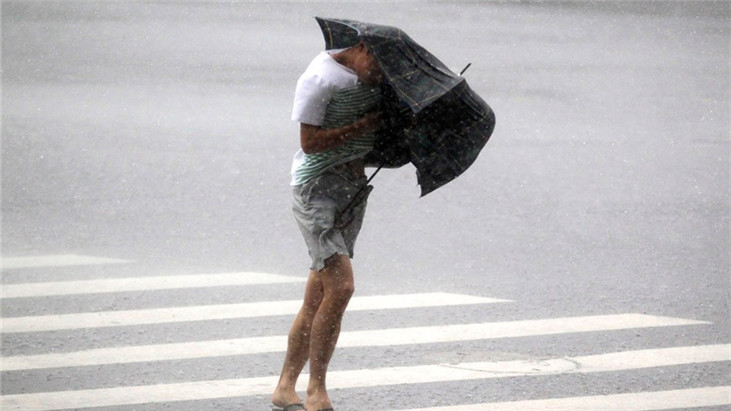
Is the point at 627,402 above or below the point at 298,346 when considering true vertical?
below

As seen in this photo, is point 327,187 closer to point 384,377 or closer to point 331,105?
point 331,105

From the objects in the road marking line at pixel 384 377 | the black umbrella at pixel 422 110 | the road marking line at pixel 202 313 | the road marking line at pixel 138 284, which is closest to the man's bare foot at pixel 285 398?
the road marking line at pixel 384 377

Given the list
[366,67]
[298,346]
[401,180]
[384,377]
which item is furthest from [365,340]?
[401,180]

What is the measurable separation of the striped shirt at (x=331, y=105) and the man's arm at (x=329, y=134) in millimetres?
34

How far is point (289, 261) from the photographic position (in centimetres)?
827

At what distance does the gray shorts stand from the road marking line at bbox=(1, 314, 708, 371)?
4.83 feet

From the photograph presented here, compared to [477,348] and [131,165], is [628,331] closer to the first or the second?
[477,348]

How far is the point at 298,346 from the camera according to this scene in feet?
17.0

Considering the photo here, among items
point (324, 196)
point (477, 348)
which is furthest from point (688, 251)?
point (324, 196)

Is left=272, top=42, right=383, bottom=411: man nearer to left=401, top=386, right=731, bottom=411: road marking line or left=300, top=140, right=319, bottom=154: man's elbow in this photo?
left=300, top=140, right=319, bottom=154: man's elbow

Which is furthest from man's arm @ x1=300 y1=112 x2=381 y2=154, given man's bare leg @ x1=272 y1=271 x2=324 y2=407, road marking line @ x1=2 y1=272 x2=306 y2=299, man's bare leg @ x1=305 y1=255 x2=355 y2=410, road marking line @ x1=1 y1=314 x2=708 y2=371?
road marking line @ x1=2 y1=272 x2=306 y2=299

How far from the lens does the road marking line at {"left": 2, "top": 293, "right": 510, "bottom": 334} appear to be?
267 inches

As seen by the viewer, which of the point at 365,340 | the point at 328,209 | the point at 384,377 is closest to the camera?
the point at 328,209

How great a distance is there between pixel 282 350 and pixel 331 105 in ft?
6.35
